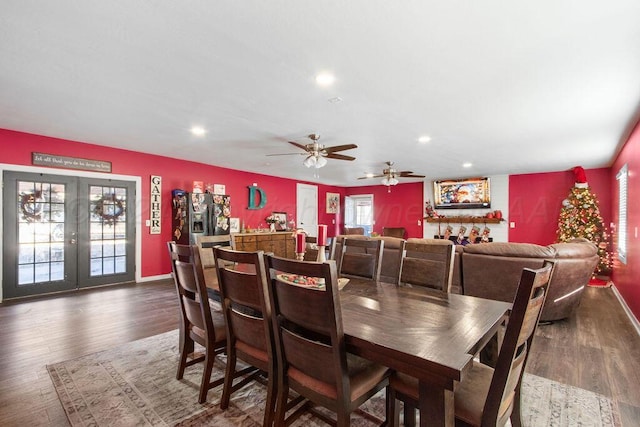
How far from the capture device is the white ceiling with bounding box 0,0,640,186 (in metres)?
1.77

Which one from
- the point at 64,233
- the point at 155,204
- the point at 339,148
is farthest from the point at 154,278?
the point at 339,148

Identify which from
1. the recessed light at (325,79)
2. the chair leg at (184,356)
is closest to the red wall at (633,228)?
the recessed light at (325,79)

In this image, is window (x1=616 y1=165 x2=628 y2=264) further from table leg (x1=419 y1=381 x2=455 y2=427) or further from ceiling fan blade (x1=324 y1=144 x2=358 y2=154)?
table leg (x1=419 y1=381 x2=455 y2=427)

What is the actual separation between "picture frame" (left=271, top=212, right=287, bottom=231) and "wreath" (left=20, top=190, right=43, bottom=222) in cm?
462

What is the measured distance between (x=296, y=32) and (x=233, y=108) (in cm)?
156

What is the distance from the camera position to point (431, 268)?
226 centimetres

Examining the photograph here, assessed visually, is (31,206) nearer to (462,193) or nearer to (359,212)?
(359,212)

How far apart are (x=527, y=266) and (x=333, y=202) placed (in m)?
7.25

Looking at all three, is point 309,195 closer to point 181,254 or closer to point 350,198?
point 350,198

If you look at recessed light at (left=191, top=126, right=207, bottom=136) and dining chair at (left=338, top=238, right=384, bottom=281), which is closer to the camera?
dining chair at (left=338, top=238, right=384, bottom=281)

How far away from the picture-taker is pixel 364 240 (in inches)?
103

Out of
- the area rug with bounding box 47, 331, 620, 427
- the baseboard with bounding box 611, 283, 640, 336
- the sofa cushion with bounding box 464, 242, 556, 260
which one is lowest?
the area rug with bounding box 47, 331, 620, 427

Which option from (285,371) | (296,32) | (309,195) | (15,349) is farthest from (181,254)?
(309,195)

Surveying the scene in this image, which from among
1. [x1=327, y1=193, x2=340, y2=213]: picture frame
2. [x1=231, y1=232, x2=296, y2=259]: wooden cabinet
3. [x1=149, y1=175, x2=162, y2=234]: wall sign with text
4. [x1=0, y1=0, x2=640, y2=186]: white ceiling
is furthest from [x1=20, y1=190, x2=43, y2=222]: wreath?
[x1=327, y1=193, x2=340, y2=213]: picture frame
